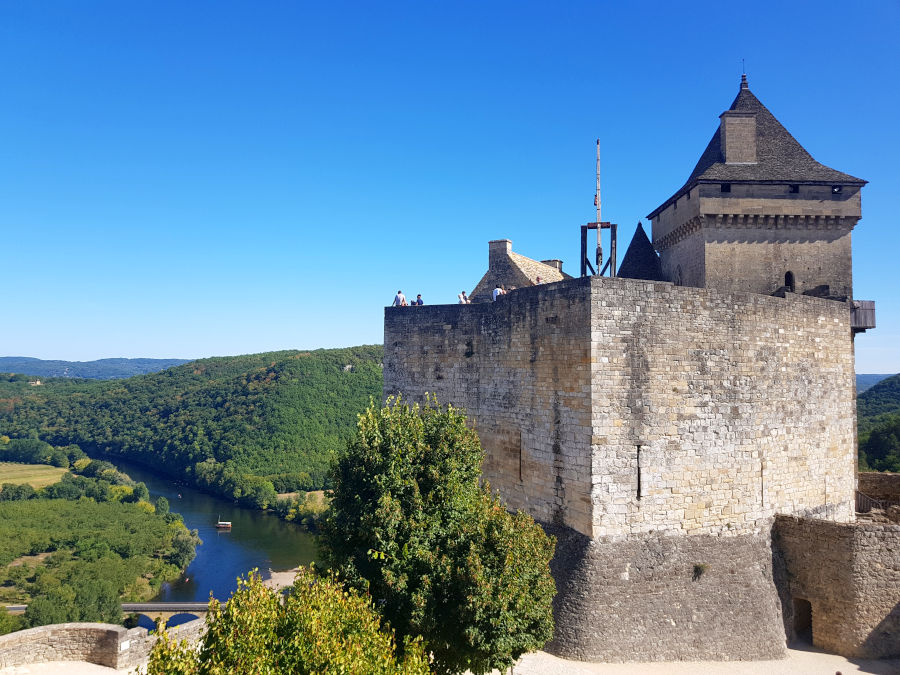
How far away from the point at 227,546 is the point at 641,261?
150 ft

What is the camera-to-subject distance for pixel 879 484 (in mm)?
18922

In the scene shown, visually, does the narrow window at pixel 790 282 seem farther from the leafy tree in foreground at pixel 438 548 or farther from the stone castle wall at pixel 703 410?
the leafy tree in foreground at pixel 438 548

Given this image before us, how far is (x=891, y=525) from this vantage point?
39.7 feet

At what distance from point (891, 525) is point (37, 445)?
108956 millimetres

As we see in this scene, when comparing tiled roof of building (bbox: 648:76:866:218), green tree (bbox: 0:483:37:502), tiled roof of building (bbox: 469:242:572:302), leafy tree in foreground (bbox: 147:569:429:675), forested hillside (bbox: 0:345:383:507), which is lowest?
green tree (bbox: 0:483:37:502)

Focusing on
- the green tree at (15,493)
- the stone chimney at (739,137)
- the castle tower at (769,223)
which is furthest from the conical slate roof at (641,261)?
the green tree at (15,493)

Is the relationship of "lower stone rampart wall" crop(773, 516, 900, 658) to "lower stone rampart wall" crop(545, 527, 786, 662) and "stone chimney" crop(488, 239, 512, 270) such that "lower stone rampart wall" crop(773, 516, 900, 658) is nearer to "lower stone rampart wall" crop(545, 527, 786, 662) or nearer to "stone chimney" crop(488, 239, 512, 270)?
"lower stone rampart wall" crop(545, 527, 786, 662)

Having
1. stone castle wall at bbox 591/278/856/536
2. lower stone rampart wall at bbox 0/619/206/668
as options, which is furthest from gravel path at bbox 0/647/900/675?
stone castle wall at bbox 591/278/856/536

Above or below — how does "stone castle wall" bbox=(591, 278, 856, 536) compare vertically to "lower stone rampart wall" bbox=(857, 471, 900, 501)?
above

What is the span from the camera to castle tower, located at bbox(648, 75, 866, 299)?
49.8 ft

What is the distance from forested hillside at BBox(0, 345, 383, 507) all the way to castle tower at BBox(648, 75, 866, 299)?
43277mm

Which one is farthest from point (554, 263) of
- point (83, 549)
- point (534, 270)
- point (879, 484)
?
point (83, 549)

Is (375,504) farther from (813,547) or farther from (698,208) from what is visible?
(698,208)

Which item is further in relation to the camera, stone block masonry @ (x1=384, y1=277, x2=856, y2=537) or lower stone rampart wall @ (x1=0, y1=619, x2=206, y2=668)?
lower stone rampart wall @ (x1=0, y1=619, x2=206, y2=668)
